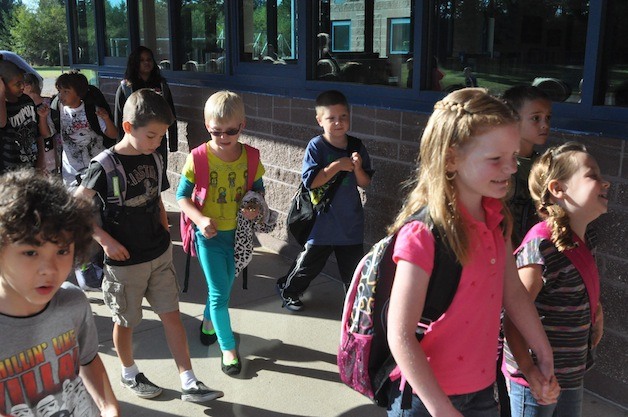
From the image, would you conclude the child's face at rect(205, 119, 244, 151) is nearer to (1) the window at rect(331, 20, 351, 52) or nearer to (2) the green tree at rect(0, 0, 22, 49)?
(1) the window at rect(331, 20, 351, 52)

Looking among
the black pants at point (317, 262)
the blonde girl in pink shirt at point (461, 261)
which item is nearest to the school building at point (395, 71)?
the black pants at point (317, 262)

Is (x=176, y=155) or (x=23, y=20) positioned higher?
(x=23, y=20)

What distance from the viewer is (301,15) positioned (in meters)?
5.44

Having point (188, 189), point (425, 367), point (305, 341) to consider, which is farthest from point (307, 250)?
point (425, 367)

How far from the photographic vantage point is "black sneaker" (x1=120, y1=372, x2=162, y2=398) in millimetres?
3486

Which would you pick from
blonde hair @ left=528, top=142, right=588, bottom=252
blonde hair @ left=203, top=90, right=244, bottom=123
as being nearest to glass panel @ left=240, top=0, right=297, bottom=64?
blonde hair @ left=203, top=90, right=244, bottom=123

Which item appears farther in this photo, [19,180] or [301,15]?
[301,15]

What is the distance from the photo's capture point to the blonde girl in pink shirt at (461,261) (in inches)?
69.7

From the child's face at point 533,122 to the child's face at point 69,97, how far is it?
3.92 meters

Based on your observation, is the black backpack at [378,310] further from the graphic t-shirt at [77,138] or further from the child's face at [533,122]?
the graphic t-shirt at [77,138]

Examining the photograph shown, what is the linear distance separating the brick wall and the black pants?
1.69ft

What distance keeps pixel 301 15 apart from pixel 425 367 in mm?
4209

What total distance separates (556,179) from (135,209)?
197 centimetres

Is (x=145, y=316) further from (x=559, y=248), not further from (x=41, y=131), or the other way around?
(x=559, y=248)
